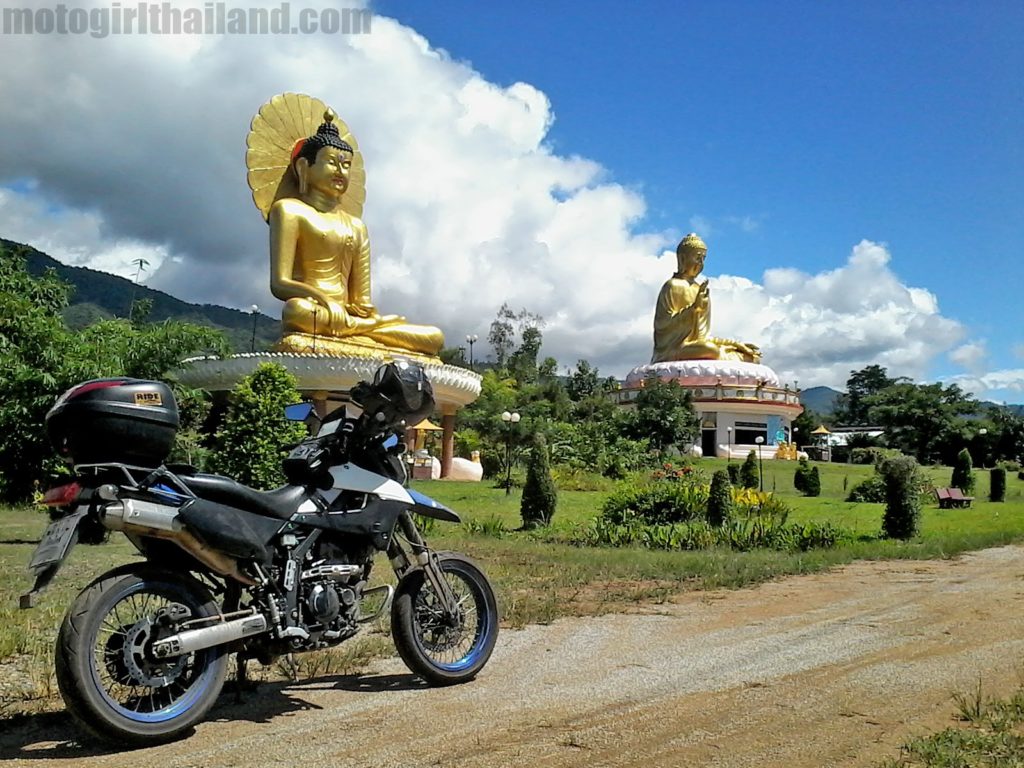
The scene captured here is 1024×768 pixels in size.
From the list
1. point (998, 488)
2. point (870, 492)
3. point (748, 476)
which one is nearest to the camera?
point (870, 492)

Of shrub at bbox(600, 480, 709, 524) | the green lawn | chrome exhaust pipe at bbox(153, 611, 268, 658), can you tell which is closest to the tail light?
chrome exhaust pipe at bbox(153, 611, 268, 658)

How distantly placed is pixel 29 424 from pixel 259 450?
3332 millimetres

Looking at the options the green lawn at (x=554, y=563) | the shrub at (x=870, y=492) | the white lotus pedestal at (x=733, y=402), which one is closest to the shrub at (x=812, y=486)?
the shrub at (x=870, y=492)

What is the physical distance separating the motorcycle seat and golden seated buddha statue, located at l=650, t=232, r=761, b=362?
40.7 m

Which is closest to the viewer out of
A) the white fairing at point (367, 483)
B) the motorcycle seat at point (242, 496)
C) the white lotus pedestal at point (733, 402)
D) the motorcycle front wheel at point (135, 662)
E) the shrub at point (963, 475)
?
the motorcycle front wheel at point (135, 662)

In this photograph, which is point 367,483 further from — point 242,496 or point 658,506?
point 658,506

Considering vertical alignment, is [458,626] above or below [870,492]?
below

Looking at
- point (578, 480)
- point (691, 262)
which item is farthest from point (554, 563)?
point (691, 262)

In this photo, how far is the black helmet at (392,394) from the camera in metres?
4.16

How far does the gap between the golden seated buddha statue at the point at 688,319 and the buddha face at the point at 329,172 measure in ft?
79.5

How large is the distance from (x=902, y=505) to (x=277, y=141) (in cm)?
1722

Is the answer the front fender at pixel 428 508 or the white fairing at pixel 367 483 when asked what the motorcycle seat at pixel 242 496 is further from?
the front fender at pixel 428 508

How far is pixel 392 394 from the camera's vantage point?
418cm

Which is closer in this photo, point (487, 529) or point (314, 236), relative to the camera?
point (487, 529)
